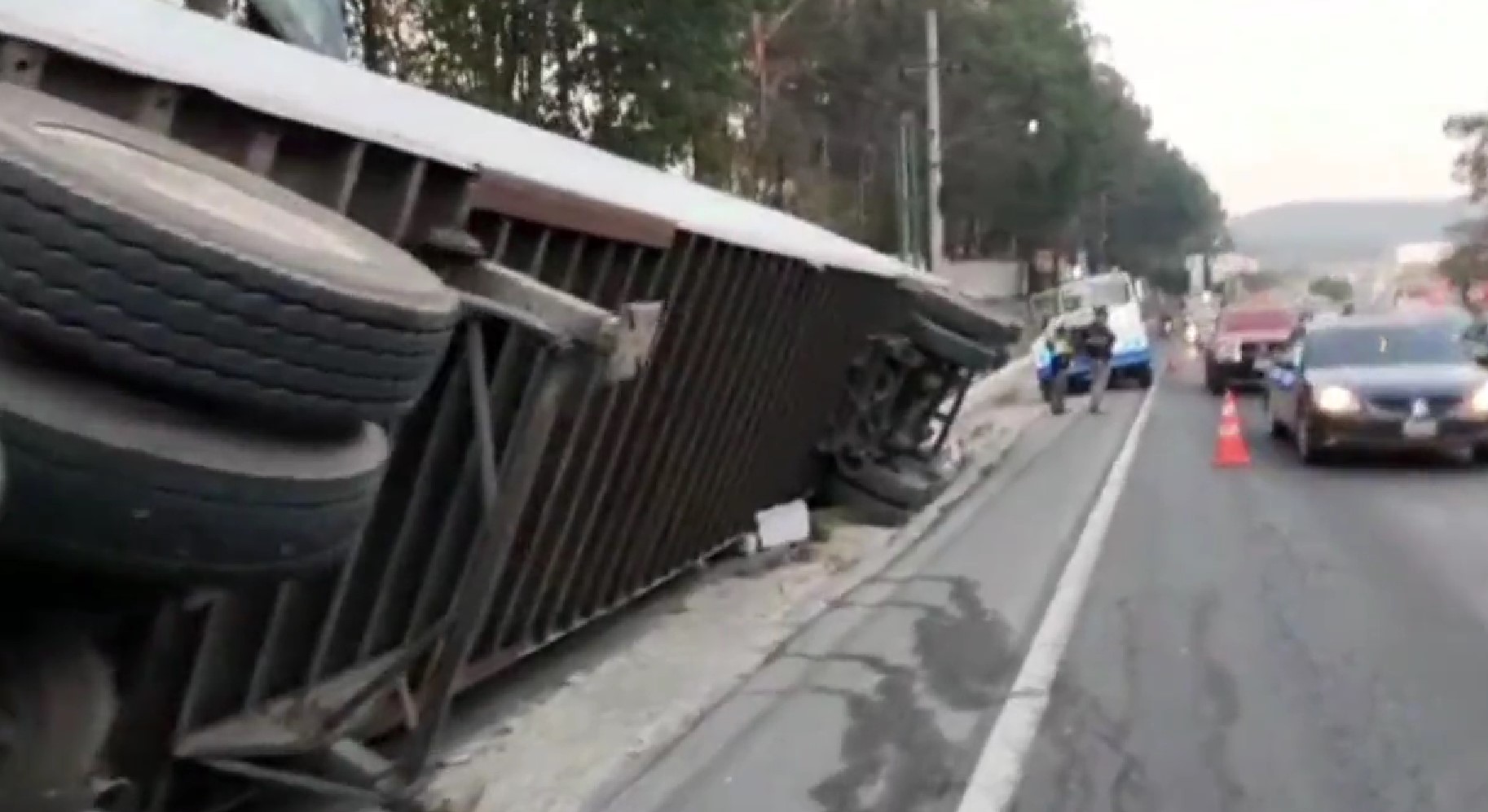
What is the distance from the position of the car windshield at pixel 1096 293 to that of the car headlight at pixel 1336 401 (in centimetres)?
2052

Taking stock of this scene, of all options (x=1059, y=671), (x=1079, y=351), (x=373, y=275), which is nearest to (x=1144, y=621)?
(x=1059, y=671)

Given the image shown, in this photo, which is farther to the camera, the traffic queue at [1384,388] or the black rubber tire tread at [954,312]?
the traffic queue at [1384,388]

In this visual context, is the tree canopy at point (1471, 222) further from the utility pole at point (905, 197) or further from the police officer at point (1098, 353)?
the police officer at point (1098, 353)

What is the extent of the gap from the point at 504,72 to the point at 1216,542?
43.9 feet

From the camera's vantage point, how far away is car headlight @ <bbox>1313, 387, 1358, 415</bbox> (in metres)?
20.4

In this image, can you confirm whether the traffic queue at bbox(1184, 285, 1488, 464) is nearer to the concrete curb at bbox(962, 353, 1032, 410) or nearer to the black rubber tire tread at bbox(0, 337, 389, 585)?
the concrete curb at bbox(962, 353, 1032, 410)

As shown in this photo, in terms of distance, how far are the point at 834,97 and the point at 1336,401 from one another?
167 feet

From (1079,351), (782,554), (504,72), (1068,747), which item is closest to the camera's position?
(1068,747)

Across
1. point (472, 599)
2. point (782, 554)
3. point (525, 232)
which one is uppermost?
point (525, 232)

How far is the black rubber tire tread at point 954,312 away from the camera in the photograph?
17.8 metres

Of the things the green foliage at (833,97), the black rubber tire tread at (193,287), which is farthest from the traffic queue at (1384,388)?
the black rubber tire tread at (193,287)

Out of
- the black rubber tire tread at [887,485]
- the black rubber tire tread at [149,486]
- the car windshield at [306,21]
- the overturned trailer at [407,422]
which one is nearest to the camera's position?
the black rubber tire tread at [149,486]

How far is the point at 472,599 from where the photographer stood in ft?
21.5

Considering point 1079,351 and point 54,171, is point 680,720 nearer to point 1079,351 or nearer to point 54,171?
point 54,171
